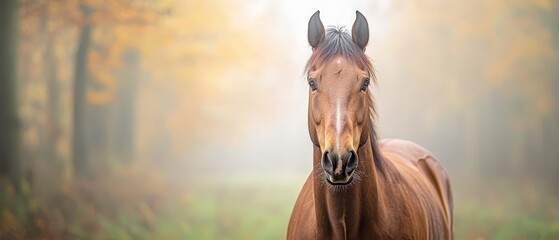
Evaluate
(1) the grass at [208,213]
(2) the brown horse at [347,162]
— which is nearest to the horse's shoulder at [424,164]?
(2) the brown horse at [347,162]

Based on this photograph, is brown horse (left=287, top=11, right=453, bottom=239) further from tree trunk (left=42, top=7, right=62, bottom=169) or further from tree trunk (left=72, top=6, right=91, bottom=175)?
tree trunk (left=42, top=7, right=62, bottom=169)

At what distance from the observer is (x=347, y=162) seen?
89.6 inches

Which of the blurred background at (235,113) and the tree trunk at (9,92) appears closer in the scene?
the blurred background at (235,113)

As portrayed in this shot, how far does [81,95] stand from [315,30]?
388 cm

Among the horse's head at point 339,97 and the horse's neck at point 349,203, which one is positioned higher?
the horse's head at point 339,97

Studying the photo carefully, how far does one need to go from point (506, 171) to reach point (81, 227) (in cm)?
337

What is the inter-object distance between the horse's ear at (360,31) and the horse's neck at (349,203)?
373 mm

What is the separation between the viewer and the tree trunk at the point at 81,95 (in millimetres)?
6070

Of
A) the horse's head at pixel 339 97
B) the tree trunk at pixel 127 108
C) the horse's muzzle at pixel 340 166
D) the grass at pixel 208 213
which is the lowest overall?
the grass at pixel 208 213

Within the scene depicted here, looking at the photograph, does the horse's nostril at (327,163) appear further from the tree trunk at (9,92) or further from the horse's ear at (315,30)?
the tree trunk at (9,92)

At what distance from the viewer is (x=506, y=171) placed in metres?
5.78

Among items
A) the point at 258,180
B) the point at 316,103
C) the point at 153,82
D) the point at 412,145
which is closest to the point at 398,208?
the point at 316,103

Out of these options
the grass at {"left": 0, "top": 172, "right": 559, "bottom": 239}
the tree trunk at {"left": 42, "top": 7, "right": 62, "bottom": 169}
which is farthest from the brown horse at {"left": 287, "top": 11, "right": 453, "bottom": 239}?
the tree trunk at {"left": 42, "top": 7, "right": 62, "bottom": 169}

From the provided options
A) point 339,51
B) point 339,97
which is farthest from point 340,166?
point 339,51
